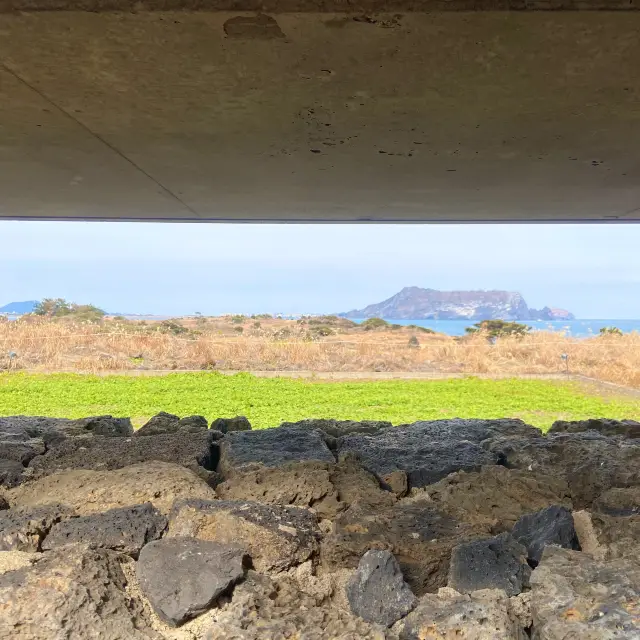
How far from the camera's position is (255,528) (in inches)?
100

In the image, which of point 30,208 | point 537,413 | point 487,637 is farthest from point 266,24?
point 537,413

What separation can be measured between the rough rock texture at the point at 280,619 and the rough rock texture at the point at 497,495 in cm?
96

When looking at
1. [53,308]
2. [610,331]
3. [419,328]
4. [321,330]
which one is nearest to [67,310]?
[53,308]

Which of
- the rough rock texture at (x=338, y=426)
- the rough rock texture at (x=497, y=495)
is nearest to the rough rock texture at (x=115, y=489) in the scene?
the rough rock texture at (x=497, y=495)

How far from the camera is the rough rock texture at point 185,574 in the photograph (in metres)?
2.18

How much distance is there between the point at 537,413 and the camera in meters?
11.4

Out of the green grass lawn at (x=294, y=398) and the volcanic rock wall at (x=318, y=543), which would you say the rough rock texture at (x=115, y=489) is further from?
the green grass lawn at (x=294, y=398)

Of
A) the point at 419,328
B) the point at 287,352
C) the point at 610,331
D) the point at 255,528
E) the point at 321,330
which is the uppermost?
the point at 419,328

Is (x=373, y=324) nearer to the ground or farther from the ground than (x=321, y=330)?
farther from the ground

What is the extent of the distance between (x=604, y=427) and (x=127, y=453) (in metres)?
3.44

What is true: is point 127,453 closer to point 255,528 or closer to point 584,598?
point 255,528

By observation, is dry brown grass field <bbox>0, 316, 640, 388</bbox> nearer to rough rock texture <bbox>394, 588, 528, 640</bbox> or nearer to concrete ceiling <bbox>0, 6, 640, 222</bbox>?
concrete ceiling <bbox>0, 6, 640, 222</bbox>

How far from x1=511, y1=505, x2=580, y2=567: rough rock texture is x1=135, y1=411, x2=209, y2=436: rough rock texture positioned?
2433 mm

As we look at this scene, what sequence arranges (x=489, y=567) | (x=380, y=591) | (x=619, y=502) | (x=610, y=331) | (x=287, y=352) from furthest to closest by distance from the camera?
(x=610, y=331)
(x=287, y=352)
(x=619, y=502)
(x=489, y=567)
(x=380, y=591)
